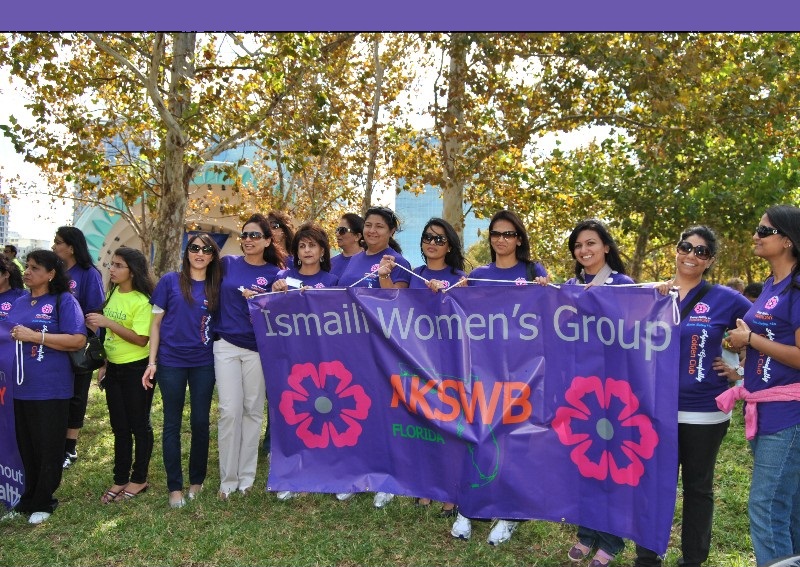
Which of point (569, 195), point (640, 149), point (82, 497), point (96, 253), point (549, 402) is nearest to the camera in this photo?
point (549, 402)

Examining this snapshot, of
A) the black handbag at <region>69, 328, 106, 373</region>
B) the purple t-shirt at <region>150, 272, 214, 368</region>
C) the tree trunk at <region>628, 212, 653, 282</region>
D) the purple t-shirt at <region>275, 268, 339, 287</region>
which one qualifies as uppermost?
the tree trunk at <region>628, 212, 653, 282</region>

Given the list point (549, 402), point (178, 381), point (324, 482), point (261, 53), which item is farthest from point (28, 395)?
point (261, 53)

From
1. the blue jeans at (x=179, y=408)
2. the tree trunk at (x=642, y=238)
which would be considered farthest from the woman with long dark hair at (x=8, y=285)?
the tree trunk at (x=642, y=238)

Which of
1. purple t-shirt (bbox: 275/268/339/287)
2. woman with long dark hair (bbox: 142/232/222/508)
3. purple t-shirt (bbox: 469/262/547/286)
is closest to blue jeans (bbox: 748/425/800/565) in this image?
purple t-shirt (bbox: 469/262/547/286)

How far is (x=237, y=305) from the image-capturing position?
5.28 metres

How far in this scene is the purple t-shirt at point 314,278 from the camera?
17.5 ft

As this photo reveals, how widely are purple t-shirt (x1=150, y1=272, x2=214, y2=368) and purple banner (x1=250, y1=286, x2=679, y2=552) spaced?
0.46 meters

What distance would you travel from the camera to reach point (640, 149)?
14.7 metres

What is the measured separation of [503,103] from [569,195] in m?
6.66

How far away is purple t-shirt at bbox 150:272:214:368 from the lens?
5.25 m

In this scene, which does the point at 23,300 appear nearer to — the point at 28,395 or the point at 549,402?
the point at 28,395

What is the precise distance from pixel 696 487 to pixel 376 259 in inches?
107

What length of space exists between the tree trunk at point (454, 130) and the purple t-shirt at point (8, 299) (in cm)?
693

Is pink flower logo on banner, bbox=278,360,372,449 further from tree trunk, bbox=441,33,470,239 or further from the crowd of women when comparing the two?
tree trunk, bbox=441,33,470,239
